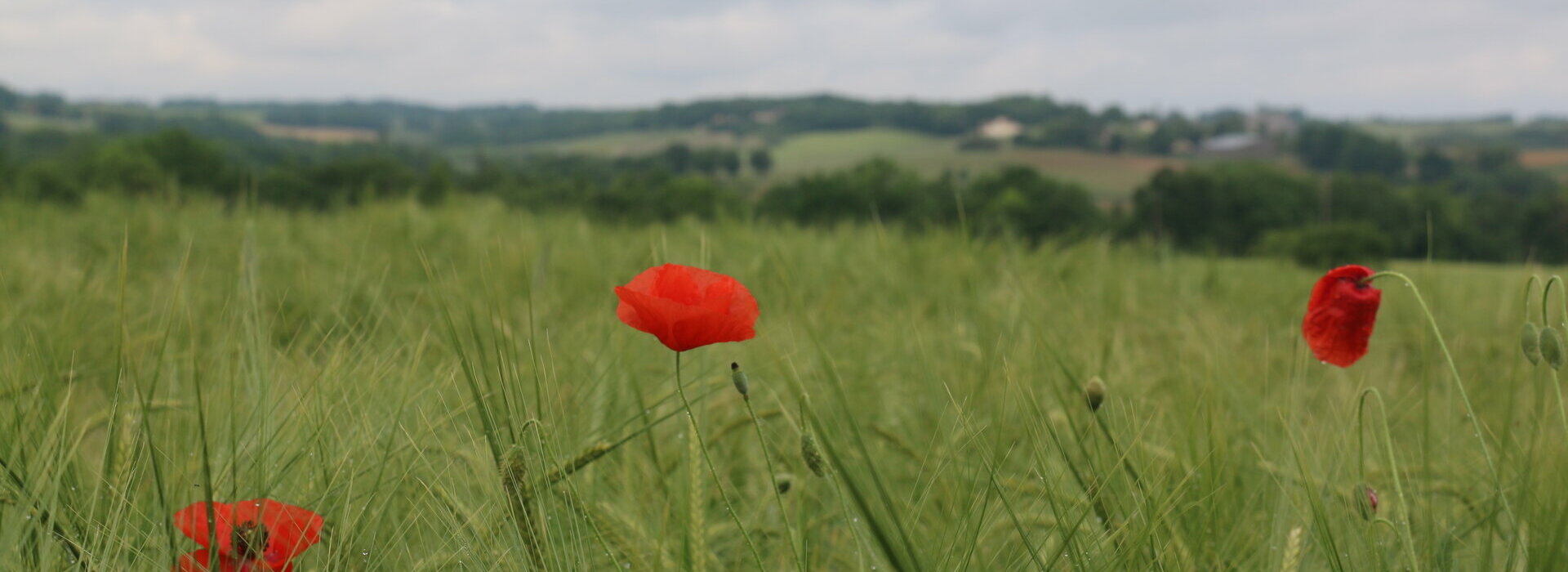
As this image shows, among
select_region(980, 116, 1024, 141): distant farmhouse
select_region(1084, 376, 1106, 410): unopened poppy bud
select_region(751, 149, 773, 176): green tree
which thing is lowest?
select_region(1084, 376, 1106, 410): unopened poppy bud

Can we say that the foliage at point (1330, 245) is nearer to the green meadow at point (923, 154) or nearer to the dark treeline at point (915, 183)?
the dark treeline at point (915, 183)

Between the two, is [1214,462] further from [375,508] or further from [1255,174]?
[1255,174]

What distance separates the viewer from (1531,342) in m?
0.67

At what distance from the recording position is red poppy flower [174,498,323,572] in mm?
588

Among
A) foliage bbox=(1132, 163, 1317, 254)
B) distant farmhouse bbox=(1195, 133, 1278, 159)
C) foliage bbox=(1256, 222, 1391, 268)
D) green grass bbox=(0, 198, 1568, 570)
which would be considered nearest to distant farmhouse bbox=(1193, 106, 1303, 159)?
distant farmhouse bbox=(1195, 133, 1278, 159)

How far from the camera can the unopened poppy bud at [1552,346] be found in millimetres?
660

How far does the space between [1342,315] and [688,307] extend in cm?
63

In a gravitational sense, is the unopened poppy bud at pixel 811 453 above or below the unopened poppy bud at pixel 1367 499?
above

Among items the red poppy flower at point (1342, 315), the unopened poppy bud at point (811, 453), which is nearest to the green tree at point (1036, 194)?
the red poppy flower at point (1342, 315)

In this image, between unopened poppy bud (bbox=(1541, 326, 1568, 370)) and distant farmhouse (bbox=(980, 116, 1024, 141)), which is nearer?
unopened poppy bud (bbox=(1541, 326, 1568, 370))

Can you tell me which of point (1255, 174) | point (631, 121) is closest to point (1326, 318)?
point (1255, 174)

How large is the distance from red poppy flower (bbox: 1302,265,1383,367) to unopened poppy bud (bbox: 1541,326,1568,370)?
0.52 feet

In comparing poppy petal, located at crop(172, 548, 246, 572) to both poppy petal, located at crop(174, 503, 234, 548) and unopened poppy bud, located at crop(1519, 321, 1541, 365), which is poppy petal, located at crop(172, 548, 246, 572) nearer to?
poppy petal, located at crop(174, 503, 234, 548)

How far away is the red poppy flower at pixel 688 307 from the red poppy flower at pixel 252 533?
249 millimetres
